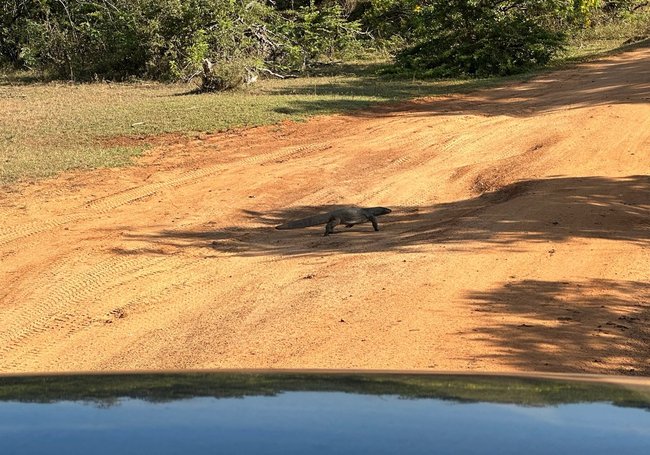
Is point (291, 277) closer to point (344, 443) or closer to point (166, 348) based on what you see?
point (166, 348)

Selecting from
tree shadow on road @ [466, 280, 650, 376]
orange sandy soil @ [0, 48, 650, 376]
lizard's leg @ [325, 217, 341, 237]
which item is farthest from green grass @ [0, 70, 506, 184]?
tree shadow on road @ [466, 280, 650, 376]

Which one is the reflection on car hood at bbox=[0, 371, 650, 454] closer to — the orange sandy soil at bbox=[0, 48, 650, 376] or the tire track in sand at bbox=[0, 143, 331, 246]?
the orange sandy soil at bbox=[0, 48, 650, 376]

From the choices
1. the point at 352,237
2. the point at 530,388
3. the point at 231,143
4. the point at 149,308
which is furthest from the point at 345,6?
the point at 530,388

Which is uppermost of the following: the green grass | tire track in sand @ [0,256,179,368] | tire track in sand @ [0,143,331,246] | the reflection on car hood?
the reflection on car hood

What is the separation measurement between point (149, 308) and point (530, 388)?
6.08m

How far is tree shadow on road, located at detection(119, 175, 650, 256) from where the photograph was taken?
9.62m

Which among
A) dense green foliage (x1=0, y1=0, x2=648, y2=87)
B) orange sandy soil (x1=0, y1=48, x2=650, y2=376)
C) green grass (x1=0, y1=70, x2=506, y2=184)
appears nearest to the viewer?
orange sandy soil (x1=0, y1=48, x2=650, y2=376)

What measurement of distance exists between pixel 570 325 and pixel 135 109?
1316 cm

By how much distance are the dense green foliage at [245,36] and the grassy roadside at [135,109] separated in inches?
37.6

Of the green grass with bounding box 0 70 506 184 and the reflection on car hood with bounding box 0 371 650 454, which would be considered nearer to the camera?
the reflection on car hood with bounding box 0 371 650 454

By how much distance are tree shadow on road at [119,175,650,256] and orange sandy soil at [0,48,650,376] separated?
0.04 meters

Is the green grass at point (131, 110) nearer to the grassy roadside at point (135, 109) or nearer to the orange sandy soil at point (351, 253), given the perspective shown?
the grassy roadside at point (135, 109)

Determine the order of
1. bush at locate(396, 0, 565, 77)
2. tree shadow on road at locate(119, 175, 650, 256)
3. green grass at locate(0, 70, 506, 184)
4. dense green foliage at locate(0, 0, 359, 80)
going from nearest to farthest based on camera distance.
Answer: tree shadow on road at locate(119, 175, 650, 256) < green grass at locate(0, 70, 506, 184) < bush at locate(396, 0, 565, 77) < dense green foliage at locate(0, 0, 359, 80)

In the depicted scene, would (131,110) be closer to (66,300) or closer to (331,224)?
(331,224)
